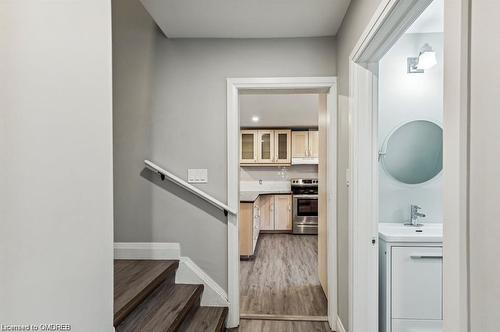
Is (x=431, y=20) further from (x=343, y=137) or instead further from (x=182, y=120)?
(x=182, y=120)

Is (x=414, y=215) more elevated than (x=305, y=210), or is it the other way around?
(x=414, y=215)

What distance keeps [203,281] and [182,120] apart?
56.6 inches

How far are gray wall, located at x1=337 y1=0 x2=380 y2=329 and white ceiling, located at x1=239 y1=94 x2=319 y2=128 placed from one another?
2.05 meters

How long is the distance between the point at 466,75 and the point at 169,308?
2203 mm

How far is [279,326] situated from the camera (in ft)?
8.90

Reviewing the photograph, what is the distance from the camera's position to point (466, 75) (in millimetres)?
812

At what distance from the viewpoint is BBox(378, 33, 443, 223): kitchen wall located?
2.51 metres

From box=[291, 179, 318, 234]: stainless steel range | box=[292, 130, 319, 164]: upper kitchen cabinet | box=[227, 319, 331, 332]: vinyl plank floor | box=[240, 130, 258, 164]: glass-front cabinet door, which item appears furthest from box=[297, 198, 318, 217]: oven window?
box=[227, 319, 331, 332]: vinyl plank floor

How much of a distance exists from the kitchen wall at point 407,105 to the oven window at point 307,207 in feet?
13.9

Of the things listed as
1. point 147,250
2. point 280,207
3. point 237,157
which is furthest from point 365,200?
point 280,207

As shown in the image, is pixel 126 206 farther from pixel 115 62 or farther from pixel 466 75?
pixel 466 75

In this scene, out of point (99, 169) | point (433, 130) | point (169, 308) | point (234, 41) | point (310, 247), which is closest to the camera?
point (99, 169)

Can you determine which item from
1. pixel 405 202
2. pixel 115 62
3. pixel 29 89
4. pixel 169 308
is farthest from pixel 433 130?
pixel 115 62

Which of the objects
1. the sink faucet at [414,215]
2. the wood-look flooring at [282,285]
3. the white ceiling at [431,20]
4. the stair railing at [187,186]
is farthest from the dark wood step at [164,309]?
the white ceiling at [431,20]
